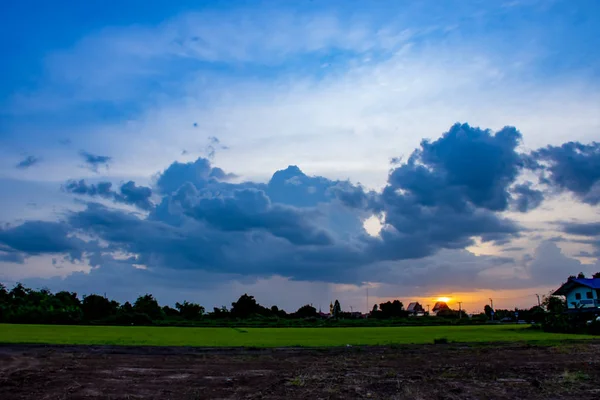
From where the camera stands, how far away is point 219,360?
79.3 ft

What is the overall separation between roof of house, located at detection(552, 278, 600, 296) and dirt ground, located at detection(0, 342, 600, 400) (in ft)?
195

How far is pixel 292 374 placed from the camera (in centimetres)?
1941

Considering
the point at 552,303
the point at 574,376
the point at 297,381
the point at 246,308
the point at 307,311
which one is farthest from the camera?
the point at 307,311

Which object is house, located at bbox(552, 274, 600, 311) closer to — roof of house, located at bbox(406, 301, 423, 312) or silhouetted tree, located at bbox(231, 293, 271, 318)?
silhouetted tree, located at bbox(231, 293, 271, 318)

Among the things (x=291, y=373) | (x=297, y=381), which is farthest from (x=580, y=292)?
(x=297, y=381)

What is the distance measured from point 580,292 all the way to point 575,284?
154cm

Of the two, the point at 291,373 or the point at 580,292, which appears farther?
the point at 580,292

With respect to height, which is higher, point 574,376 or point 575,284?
point 575,284

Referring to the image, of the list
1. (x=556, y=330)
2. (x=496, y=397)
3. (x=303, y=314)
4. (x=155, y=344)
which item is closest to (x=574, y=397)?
(x=496, y=397)

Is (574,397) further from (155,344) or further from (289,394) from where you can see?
(155,344)

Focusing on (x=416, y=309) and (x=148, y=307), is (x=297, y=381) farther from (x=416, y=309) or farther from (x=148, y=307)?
(x=416, y=309)

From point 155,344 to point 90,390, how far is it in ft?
55.9

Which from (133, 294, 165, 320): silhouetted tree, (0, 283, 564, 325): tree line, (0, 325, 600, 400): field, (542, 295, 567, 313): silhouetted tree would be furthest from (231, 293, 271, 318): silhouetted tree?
(0, 325, 600, 400): field

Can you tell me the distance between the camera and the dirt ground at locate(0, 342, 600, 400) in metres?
15.9
